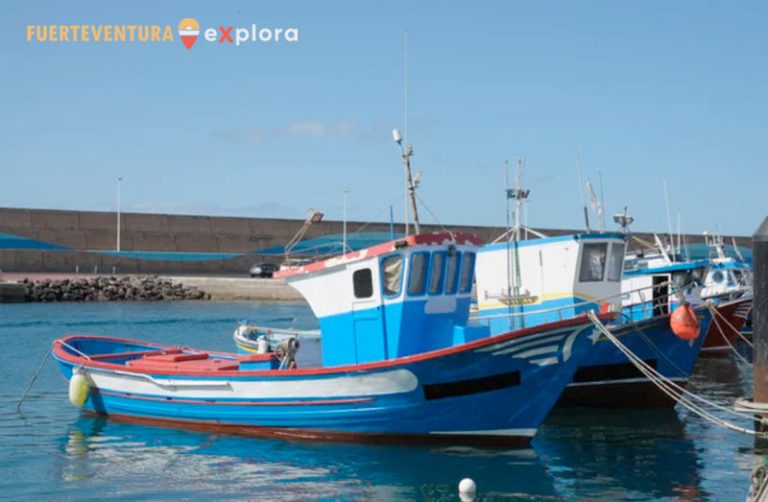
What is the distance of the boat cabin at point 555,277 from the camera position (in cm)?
1761

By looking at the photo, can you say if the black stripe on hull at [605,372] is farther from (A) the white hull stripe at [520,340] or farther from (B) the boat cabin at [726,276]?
(B) the boat cabin at [726,276]

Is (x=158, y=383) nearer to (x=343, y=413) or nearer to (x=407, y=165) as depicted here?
(x=343, y=413)

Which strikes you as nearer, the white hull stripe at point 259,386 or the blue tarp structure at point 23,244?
the white hull stripe at point 259,386

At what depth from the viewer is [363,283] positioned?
14266 mm

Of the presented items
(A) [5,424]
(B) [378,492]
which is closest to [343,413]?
(B) [378,492]

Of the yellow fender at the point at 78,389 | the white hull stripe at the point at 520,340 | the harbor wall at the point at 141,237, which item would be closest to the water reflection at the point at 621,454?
the white hull stripe at the point at 520,340

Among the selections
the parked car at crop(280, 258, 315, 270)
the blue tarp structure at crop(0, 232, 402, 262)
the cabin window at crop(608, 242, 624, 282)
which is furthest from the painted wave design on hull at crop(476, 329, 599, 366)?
the blue tarp structure at crop(0, 232, 402, 262)

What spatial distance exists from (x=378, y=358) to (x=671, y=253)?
18.4 metres

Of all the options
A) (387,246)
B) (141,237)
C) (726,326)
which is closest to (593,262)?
(387,246)

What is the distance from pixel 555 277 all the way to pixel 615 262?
119cm

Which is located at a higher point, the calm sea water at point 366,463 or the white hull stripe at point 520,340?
the white hull stripe at point 520,340

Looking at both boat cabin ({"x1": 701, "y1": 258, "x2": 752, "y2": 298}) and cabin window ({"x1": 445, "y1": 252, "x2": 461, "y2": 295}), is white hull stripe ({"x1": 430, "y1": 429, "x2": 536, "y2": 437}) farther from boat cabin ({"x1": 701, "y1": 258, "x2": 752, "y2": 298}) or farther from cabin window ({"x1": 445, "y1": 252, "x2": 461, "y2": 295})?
boat cabin ({"x1": 701, "y1": 258, "x2": 752, "y2": 298})

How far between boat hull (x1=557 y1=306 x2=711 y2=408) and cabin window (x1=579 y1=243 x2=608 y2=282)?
60.9 inches

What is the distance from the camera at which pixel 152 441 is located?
14.9 metres
